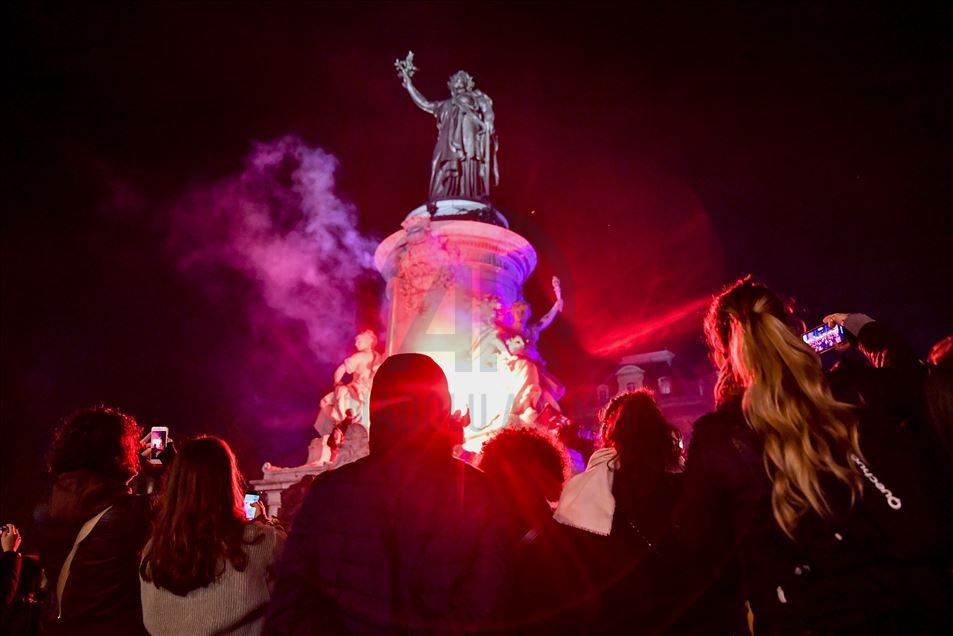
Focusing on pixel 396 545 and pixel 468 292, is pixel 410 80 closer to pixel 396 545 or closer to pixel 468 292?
pixel 468 292

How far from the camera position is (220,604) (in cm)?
303

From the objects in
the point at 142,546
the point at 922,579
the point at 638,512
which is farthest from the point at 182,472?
the point at 922,579

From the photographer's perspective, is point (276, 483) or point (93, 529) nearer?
point (93, 529)

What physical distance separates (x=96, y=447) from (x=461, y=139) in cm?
1529

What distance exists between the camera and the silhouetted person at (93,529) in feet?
10.5

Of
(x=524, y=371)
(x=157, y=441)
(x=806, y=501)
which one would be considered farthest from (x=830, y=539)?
(x=524, y=371)

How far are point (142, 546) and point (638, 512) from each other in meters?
2.44

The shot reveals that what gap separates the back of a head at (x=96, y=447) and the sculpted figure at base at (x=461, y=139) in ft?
45.5

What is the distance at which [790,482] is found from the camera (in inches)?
81.0

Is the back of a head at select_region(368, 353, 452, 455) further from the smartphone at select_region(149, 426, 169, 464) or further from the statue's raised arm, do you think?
the statue's raised arm

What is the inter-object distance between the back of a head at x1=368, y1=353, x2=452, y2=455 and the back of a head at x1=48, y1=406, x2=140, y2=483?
1798mm

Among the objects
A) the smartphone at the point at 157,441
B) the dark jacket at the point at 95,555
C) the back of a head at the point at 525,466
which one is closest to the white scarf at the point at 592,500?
the back of a head at the point at 525,466

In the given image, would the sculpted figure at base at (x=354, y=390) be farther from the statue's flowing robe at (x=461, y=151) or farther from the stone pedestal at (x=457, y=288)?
the statue's flowing robe at (x=461, y=151)

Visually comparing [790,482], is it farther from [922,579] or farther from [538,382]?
[538,382]
